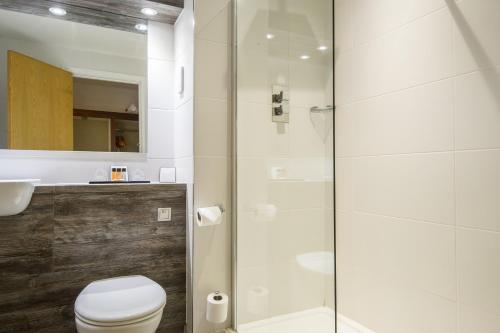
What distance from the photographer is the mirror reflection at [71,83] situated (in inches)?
71.2

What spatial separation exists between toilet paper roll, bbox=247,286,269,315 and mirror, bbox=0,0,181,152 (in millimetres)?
1204

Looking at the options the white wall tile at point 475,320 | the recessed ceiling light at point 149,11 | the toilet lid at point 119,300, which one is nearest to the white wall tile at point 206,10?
the recessed ceiling light at point 149,11

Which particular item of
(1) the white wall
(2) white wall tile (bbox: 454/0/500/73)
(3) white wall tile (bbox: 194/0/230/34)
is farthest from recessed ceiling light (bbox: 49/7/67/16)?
(2) white wall tile (bbox: 454/0/500/73)

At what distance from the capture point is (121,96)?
6.75ft

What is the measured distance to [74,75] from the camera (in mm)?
1945

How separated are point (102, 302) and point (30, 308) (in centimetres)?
53

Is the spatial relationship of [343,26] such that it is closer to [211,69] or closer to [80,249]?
[211,69]

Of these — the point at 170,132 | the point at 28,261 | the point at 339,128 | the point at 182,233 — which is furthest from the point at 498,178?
the point at 28,261

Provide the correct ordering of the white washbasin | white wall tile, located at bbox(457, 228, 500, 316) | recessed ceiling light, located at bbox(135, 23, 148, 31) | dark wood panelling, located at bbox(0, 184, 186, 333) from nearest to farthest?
white wall tile, located at bbox(457, 228, 500, 316)
the white washbasin
dark wood panelling, located at bbox(0, 184, 186, 333)
recessed ceiling light, located at bbox(135, 23, 148, 31)

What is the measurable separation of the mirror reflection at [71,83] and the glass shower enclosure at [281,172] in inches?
31.0

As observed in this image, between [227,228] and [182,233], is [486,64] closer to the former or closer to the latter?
[227,228]

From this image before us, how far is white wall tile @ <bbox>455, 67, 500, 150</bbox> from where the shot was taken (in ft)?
3.66

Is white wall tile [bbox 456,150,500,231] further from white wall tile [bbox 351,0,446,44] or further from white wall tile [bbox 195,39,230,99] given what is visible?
white wall tile [bbox 195,39,230,99]

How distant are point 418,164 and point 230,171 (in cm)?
99
